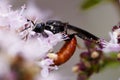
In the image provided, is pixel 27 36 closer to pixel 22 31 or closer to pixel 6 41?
pixel 22 31

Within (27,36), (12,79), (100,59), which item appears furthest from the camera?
(100,59)

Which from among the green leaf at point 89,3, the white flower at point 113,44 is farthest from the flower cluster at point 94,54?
the green leaf at point 89,3

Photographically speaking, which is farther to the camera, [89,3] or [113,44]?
[89,3]

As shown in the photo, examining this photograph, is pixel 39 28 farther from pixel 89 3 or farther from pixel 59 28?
pixel 89 3

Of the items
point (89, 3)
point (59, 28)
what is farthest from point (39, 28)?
point (89, 3)

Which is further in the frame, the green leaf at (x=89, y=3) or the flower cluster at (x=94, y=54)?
the green leaf at (x=89, y=3)

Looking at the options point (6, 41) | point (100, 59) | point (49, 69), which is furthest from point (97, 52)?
point (6, 41)

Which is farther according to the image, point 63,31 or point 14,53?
point 63,31

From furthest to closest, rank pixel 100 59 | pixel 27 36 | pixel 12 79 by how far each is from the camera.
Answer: pixel 100 59 → pixel 27 36 → pixel 12 79

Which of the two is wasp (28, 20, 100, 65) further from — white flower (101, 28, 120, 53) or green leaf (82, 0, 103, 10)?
green leaf (82, 0, 103, 10)

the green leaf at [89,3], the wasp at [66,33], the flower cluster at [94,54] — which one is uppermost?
the green leaf at [89,3]

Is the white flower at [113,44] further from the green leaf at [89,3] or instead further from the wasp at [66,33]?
the green leaf at [89,3]
